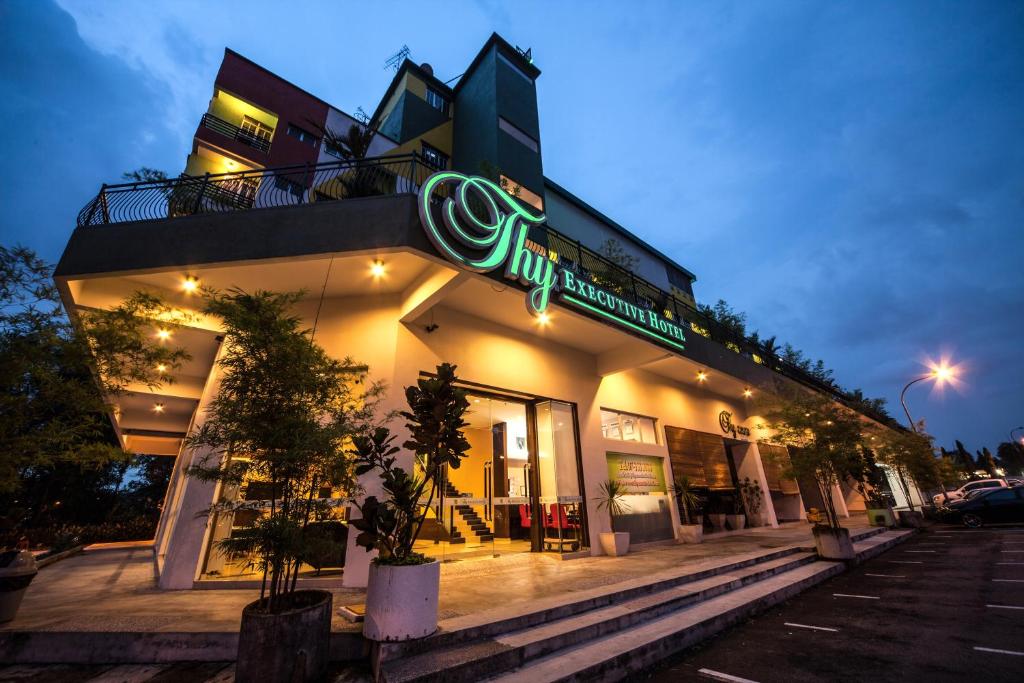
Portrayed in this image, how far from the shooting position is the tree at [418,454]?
369cm

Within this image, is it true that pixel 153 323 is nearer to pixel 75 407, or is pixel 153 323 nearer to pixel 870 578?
pixel 75 407

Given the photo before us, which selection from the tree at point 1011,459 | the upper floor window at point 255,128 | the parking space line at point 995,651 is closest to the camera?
the parking space line at point 995,651

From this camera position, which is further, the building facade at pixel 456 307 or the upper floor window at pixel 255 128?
the upper floor window at pixel 255 128

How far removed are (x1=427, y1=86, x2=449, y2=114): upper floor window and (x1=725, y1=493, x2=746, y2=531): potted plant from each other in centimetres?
1811

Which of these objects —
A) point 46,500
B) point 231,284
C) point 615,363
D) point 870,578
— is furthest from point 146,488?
point 870,578

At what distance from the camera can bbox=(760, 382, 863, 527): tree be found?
8.26m

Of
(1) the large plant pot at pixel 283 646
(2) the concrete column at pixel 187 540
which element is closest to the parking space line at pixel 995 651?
(1) the large plant pot at pixel 283 646

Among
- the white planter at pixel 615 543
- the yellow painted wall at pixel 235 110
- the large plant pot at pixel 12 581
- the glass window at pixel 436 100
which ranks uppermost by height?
the glass window at pixel 436 100

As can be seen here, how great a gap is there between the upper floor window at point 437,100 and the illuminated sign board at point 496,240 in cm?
1029

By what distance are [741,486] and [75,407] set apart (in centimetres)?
1668

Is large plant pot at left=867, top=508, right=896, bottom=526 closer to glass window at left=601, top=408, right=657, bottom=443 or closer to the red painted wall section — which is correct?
glass window at left=601, top=408, right=657, bottom=443

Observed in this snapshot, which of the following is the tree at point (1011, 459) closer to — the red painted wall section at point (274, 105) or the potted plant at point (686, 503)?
the potted plant at point (686, 503)

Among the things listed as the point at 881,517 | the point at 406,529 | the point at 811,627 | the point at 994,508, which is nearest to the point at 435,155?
the point at 406,529

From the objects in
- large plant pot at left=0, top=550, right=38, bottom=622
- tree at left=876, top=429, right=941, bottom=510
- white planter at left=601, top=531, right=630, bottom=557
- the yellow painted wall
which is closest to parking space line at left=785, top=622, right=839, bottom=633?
white planter at left=601, top=531, right=630, bottom=557
